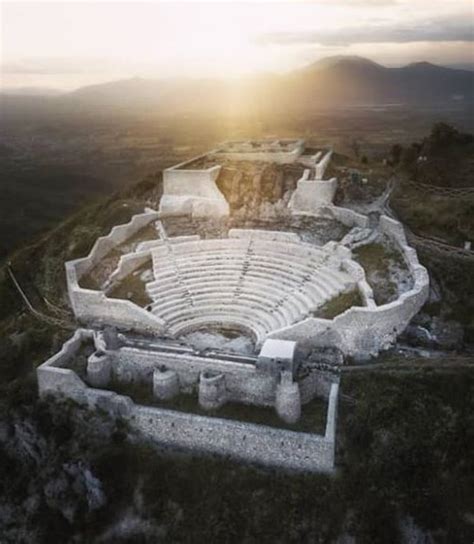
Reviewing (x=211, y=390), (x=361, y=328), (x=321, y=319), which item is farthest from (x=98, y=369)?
(x=361, y=328)

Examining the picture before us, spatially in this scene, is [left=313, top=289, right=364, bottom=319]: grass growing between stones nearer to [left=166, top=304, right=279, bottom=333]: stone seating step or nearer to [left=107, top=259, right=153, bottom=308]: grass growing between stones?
[left=166, top=304, right=279, bottom=333]: stone seating step

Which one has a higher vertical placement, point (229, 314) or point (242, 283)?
point (242, 283)

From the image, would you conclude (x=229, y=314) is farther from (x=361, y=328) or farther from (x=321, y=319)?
(x=361, y=328)

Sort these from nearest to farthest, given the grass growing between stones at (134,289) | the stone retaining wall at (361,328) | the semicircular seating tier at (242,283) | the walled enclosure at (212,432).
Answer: the walled enclosure at (212,432), the stone retaining wall at (361,328), the semicircular seating tier at (242,283), the grass growing between stones at (134,289)

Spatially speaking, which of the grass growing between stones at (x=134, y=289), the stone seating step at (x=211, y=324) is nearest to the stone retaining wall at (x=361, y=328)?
the stone seating step at (x=211, y=324)

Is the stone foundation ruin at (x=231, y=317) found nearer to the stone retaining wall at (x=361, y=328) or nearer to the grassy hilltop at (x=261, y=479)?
the stone retaining wall at (x=361, y=328)
